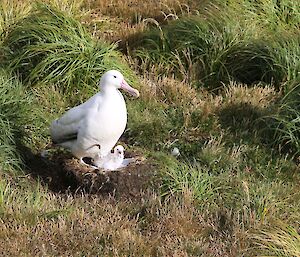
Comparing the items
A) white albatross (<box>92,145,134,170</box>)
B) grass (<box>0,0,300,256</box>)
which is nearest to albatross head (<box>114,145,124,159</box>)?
white albatross (<box>92,145,134,170</box>)

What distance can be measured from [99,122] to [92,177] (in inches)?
15.5

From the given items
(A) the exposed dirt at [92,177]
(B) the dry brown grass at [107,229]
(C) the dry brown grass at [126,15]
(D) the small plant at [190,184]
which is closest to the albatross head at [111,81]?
(A) the exposed dirt at [92,177]

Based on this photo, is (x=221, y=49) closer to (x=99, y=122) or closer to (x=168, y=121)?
(x=168, y=121)

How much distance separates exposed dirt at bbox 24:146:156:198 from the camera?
6039mm

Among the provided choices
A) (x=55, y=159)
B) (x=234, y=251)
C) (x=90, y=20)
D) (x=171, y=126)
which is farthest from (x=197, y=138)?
(x=90, y=20)

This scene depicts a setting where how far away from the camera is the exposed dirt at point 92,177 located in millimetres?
6039

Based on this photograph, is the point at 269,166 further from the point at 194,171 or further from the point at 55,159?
the point at 55,159

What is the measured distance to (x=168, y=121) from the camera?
7.22 meters

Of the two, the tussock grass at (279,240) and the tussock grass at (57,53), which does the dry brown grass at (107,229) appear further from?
the tussock grass at (57,53)

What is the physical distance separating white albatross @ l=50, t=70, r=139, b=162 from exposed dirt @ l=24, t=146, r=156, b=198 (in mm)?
132

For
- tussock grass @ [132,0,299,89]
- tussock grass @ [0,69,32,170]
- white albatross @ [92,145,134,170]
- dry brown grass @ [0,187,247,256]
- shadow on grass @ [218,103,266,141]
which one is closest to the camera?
dry brown grass @ [0,187,247,256]

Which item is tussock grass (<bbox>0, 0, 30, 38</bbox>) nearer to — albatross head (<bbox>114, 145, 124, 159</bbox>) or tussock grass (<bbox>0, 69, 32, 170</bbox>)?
tussock grass (<bbox>0, 69, 32, 170</bbox>)

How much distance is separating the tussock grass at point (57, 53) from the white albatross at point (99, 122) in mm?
1202

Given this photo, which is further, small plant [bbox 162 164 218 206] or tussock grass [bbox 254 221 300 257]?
small plant [bbox 162 164 218 206]
